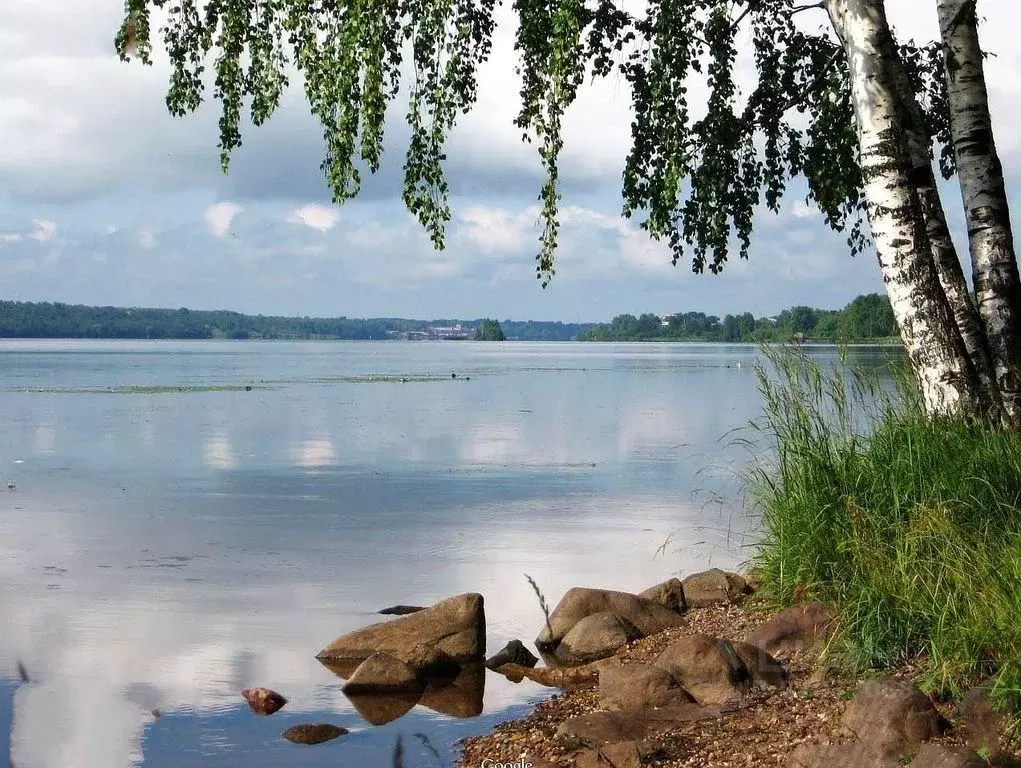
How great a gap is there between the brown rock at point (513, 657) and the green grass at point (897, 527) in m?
1.93

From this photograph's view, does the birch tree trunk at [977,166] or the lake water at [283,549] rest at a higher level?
the birch tree trunk at [977,166]

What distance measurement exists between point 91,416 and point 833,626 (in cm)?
3274

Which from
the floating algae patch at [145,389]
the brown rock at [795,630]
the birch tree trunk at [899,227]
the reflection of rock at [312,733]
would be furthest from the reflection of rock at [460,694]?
the floating algae patch at [145,389]

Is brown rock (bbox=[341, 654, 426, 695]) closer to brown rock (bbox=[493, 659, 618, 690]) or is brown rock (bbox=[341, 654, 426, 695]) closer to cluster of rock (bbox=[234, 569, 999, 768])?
cluster of rock (bbox=[234, 569, 999, 768])

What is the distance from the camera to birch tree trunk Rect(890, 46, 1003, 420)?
30.0 ft

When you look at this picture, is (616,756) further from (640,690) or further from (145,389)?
(145,389)

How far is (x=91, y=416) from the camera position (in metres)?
36.7

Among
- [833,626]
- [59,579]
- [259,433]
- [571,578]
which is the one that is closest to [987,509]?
[833,626]

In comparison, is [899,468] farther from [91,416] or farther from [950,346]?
[91,416]

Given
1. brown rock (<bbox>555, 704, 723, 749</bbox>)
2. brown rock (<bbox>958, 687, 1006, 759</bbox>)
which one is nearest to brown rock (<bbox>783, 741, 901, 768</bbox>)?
brown rock (<bbox>958, 687, 1006, 759</bbox>)

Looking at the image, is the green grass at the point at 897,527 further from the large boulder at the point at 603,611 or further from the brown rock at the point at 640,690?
the brown rock at the point at 640,690

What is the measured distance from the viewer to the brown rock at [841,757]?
571 cm

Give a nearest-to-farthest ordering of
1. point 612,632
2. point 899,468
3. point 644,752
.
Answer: point 644,752 < point 899,468 < point 612,632

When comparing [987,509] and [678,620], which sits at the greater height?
[987,509]
